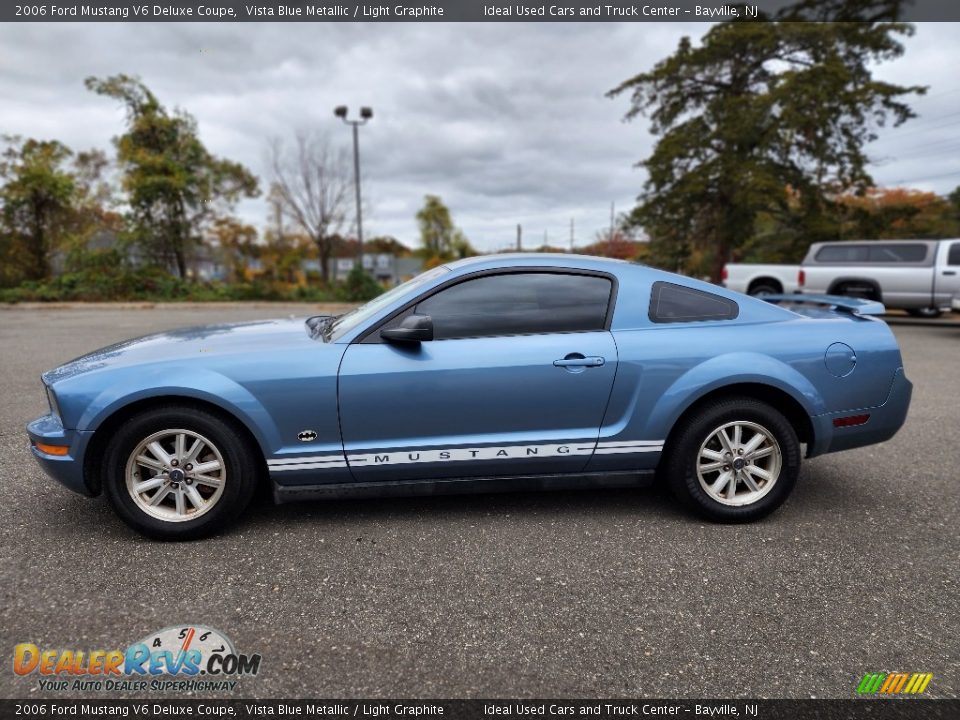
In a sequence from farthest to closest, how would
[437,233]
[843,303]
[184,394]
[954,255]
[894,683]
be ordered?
[437,233] < [954,255] < [843,303] < [184,394] < [894,683]

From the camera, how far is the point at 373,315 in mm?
3045

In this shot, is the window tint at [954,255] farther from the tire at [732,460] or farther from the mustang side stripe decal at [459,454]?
the mustang side stripe decal at [459,454]

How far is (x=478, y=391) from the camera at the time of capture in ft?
9.43

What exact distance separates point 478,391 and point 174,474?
1.58 m

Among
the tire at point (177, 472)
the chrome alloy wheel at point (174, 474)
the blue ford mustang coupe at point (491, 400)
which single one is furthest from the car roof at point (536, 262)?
the chrome alloy wheel at point (174, 474)

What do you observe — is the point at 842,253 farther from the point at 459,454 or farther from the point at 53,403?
the point at 53,403

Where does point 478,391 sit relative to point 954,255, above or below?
below

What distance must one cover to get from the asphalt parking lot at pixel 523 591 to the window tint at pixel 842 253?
11.8 metres

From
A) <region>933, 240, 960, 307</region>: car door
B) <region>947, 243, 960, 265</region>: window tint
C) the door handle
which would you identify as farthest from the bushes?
the door handle

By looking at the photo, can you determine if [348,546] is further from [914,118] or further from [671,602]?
[914,118]

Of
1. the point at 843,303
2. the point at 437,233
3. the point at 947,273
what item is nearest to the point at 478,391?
the point at 843,303

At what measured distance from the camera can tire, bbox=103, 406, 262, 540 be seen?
2.76m

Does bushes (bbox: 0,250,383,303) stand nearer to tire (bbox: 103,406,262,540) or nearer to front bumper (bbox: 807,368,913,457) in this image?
tire (bbox: 103,406,262,540)

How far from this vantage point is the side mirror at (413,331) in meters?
2.79
